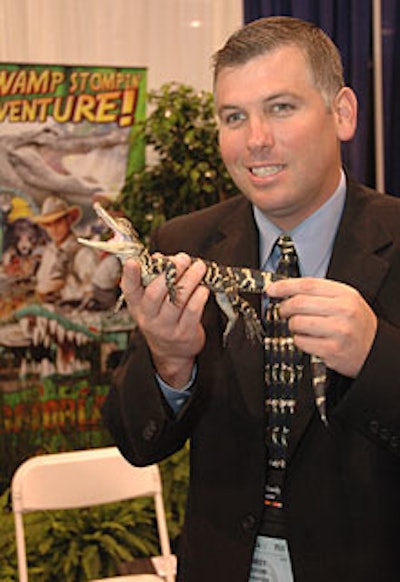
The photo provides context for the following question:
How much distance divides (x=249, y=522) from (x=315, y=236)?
733 mm

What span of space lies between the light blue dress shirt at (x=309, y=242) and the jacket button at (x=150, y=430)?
0.21 feet

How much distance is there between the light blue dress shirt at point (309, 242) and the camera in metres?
2.14

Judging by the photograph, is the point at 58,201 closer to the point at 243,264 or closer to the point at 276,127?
the point at 243,264

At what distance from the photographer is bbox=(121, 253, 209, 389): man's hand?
1873mm

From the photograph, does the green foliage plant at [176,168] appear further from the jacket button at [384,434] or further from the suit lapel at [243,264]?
the jacket button at [384,434]

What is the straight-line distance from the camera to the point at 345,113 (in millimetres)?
2189

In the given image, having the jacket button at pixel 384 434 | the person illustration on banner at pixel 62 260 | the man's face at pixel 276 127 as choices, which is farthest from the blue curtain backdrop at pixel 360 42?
the jacket button at pixel 384 434

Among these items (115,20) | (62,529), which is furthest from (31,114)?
(62,529)

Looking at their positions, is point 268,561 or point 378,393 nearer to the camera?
point 378,393

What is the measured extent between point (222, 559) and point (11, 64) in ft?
13.1

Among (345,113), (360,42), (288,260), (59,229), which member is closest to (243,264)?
(288,260)

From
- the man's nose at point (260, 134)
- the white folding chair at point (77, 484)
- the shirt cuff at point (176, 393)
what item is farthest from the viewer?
the white folding chair at point (77, 484)

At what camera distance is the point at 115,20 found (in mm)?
6039

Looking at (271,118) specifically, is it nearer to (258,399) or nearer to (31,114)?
(258,399)
